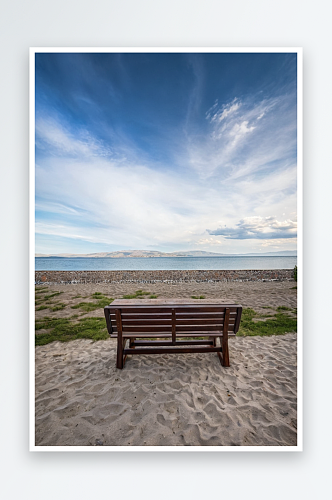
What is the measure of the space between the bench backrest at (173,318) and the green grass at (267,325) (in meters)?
1.44

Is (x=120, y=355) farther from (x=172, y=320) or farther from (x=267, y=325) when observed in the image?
(x=267, y=325)

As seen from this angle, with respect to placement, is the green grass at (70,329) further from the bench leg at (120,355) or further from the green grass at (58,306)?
the bench leg at (120,355)

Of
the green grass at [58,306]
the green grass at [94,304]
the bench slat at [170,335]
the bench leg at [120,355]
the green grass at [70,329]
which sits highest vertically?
the bench slat at [170,335]

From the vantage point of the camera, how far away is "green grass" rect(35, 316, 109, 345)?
3188 millimetres

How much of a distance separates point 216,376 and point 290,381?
80 cm

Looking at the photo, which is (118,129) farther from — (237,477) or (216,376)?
(237,477)

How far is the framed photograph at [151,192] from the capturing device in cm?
169

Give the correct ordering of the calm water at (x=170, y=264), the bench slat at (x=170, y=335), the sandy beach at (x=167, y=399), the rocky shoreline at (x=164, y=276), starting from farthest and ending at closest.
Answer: the rocky shoreline at (x=164, y=276)
the calm water at (x=170, y=264)
the bench slat at (x=170, y=335)
the sandy beach at (x=167, y=399)

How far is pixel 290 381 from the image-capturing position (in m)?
2.14

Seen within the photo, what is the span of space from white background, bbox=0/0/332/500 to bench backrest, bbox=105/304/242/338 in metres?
0.77

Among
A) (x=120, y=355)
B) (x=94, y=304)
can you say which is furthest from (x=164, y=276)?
(x=120, y=355)

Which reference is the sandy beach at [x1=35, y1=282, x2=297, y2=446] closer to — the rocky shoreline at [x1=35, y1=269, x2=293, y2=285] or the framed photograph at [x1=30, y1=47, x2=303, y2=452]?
the framed photograph at [x1=30, y1=47, x2=303, y2=452]

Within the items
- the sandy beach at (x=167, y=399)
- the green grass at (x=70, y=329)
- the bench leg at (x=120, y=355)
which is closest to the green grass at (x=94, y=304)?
the green grass at (x=70, y=329)
